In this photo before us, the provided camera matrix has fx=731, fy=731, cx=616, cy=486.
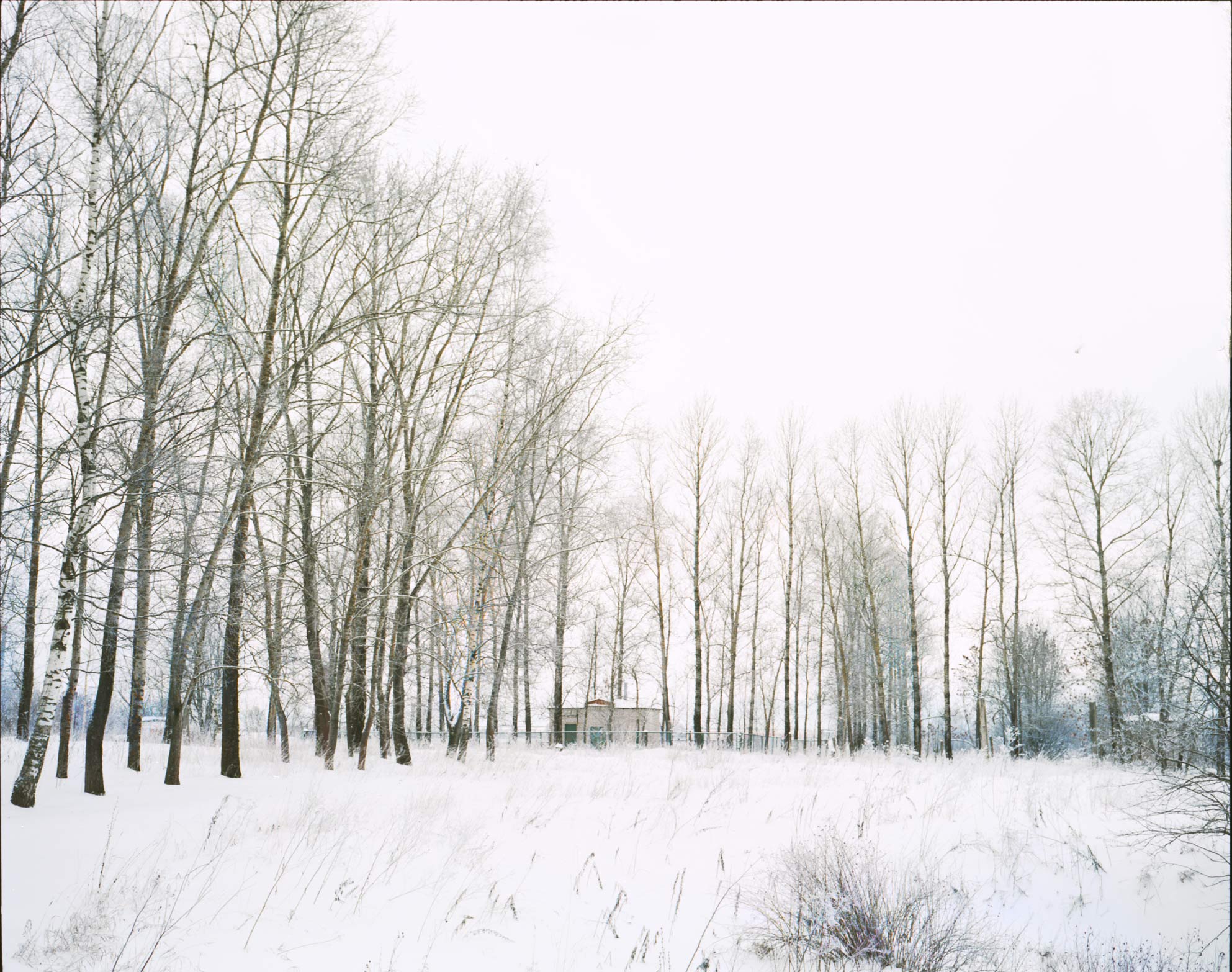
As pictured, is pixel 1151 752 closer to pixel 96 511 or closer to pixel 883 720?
pixel 96 511

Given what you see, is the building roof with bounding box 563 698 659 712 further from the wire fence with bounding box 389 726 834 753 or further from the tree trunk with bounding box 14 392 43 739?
the tree trunk with bounding box 14 392 43 739

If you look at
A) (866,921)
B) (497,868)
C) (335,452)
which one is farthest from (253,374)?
(866,921)

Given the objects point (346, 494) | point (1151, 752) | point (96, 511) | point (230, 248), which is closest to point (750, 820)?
point (1151, 752)

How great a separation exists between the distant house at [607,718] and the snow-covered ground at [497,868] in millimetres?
21797

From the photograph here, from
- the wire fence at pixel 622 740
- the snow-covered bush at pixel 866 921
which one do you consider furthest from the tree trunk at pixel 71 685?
the wire fence at pixel 622 740

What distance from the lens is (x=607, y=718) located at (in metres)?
36.3

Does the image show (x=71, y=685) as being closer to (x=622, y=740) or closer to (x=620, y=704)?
(x=622, y=740)

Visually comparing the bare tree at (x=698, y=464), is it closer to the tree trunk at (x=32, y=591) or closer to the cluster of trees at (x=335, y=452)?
the cluster of trees at (x=335, y=452)

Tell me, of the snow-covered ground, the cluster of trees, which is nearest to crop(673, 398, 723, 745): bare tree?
the cluster of trees

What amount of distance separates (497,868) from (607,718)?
30.8 metres

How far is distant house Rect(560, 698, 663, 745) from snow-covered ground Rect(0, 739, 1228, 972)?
2180 cm

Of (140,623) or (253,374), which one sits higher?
(253,374)

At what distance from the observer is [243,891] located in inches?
203

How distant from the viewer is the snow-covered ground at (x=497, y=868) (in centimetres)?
456
